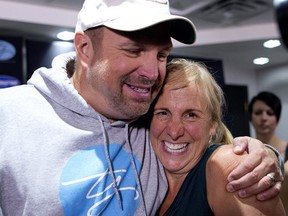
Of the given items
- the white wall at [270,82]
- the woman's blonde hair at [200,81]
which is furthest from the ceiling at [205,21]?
the woman's blonde hair at [200,81]

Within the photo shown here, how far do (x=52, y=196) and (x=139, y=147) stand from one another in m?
0.35

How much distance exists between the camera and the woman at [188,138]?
3.86ft

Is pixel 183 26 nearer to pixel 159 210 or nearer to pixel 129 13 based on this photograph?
pixel 129 13

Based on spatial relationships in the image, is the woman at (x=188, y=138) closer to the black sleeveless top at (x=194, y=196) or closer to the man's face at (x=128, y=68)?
the black sleeveless top at (x=194, y=196)

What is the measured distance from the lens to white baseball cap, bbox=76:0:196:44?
3.72ft

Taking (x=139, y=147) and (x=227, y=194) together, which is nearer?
(x=227, y=194)

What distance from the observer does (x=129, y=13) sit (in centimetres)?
116

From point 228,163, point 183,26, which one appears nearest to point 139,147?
point 228,163

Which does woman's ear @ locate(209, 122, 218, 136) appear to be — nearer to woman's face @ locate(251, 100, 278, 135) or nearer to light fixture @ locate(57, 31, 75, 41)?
woman's face @ locate(251, 100, 278, 135)

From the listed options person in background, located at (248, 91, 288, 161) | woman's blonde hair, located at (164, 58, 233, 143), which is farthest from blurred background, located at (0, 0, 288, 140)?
woman's blonde hair, located at (164, 58, 233, 143)

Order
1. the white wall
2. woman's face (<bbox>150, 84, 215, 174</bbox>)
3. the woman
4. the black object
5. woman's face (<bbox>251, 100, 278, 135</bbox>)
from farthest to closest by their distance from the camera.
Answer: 1. the white wall
2. woman's face (<bbox>251, 100, 278, 135</bbox>)
3. woman's face (<bbox>150, 84, 215, 174</bbox>)
4. the woman
5. the black object

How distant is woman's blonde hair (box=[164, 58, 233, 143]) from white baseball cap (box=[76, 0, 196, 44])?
18 centimetres

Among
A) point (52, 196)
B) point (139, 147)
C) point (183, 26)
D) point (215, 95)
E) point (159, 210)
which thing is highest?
point (183, 26)

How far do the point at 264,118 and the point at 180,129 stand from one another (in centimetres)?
217
